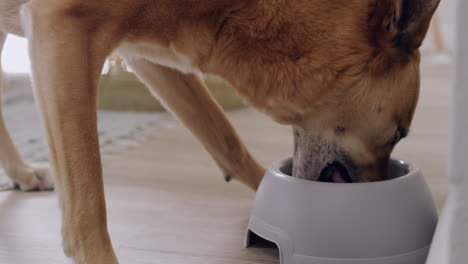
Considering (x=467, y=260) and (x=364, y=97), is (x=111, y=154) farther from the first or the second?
(x=467, y=260)

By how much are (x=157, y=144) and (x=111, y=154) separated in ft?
0.67

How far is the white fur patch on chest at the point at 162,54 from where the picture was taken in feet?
3.88

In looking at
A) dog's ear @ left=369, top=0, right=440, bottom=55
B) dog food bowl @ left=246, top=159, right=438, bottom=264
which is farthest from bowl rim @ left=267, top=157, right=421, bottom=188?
dog's ear @ left=369, top=0, right=440, bottom=55

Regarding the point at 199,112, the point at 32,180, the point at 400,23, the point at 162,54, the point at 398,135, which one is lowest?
the point at 32,180

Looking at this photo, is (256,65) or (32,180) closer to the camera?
(256,65)

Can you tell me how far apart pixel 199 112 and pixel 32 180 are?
0.57 metres

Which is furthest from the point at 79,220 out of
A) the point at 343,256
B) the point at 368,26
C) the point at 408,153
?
the point at 408,153

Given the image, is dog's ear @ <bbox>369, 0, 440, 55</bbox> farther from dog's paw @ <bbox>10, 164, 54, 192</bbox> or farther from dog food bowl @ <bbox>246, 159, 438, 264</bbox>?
dog's paw @ <bbox>10, 164, 54, 192</bbox>

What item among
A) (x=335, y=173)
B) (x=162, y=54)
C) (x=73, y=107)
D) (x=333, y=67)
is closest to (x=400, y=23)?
(x=333, y=67)

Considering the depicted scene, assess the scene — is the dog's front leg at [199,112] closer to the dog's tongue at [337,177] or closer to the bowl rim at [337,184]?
the bowl rim at [337,184]

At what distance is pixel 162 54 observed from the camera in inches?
47.8

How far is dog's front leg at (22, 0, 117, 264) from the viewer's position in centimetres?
105

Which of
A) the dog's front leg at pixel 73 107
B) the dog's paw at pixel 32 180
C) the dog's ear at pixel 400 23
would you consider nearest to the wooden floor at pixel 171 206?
the dog's paw at pixel 32 180

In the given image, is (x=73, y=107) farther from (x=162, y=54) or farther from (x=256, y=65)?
(x=256, y=65)
